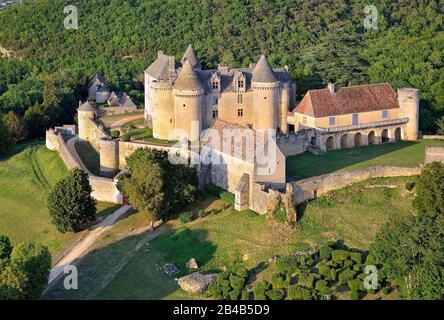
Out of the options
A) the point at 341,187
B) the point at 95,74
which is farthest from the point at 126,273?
the point at 95,74

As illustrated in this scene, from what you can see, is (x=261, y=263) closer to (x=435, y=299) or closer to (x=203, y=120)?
(x=435, y=299)

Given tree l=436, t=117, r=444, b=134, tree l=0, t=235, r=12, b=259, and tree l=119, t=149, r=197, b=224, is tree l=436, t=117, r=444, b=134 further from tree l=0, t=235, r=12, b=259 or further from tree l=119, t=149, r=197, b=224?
tree l=0, t=235, r=12, b=259

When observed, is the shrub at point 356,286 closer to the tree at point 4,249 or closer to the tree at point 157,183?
the tree at point 157,183

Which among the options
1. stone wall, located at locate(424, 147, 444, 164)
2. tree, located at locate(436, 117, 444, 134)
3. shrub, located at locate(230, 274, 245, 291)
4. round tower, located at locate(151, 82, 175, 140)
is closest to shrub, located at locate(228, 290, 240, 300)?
shrub, located at locate(230, 274, 245, 291)

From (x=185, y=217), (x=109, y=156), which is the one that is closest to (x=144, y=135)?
(x=109, y=156)

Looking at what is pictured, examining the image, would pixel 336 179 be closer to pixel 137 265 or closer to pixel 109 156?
pixel 137 265

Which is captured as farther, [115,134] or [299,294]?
[115,134]
